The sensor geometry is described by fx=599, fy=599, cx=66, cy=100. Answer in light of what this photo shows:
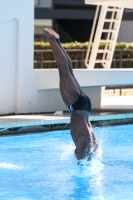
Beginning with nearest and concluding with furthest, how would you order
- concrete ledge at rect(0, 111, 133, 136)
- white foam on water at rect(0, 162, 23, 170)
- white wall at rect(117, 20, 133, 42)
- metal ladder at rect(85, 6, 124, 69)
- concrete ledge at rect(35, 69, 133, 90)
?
white foam on water at rect(0, 162, 23, 170) < concrete ledge at rect(0, 111, 133, 136) < concrete ledge at rect(35, 69, 133, 90) < metal ladder at rect(85, 6, 124, 69) < white wall at rect(117, 20, 133, 42)

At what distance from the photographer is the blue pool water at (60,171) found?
23.9 feet

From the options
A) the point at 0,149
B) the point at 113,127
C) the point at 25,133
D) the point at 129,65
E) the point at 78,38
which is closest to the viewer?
the point at 0,149

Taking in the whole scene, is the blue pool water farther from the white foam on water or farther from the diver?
the diver

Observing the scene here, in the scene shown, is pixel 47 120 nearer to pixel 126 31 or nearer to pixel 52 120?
pixel 52 120

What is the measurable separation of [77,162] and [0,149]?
2370 millimetres

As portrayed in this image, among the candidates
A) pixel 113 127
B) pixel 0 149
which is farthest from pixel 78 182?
pixel 113 127

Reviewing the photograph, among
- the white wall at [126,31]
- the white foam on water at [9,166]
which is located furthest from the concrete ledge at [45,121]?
the white wall at [126,31]

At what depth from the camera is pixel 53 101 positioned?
46.2ft

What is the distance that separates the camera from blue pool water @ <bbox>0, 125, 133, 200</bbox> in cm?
729

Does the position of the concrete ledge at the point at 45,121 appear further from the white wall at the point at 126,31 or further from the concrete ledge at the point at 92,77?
the white wall at the point at 126,31

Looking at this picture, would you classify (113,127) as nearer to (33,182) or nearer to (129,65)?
(33,182)

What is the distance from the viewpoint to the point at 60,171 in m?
8.42

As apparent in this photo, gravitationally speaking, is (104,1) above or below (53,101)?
above

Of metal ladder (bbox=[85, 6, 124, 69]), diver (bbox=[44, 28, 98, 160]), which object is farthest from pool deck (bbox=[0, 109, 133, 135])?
diver (bbox=[44, 28, 98, 160])
